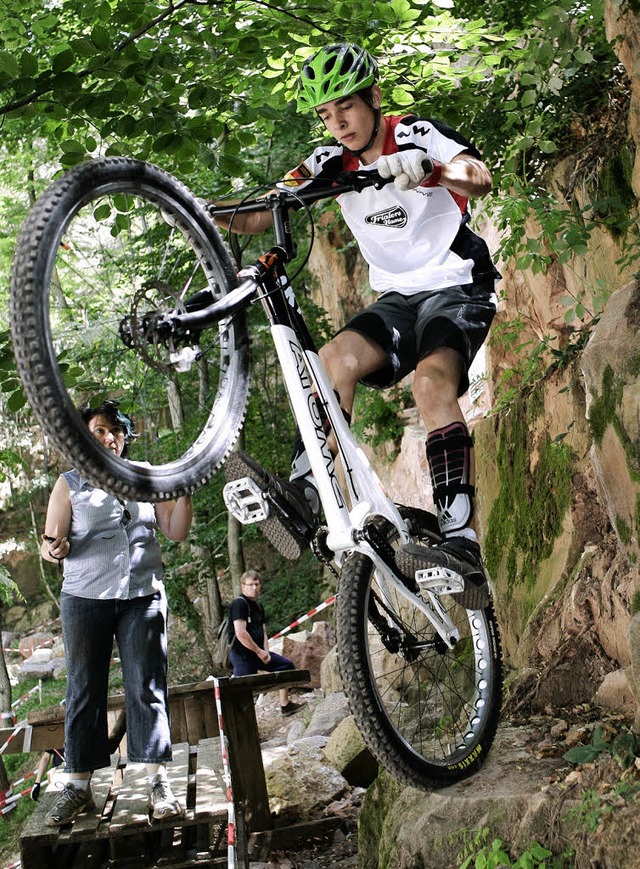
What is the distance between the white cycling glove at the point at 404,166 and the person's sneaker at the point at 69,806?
9.68 feet

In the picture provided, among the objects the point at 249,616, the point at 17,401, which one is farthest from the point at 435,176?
the point at 249,616

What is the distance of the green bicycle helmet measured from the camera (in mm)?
3141

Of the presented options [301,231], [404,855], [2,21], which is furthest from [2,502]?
[404,855]

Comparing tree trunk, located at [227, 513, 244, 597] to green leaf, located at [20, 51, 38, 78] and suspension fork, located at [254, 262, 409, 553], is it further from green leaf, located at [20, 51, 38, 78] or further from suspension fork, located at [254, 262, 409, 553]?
suspension fork, located at [254, 262, 409, 553]

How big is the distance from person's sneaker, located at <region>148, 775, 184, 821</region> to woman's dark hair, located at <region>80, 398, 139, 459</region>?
147 cm

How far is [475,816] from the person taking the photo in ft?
10.9

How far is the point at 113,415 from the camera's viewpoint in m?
3.96

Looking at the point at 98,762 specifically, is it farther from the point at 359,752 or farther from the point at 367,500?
the point at 359,752

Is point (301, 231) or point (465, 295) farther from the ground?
point (301, 231)

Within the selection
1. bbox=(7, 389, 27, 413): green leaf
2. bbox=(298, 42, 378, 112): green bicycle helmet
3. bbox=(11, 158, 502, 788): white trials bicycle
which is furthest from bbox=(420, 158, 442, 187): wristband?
bbox=(7, 389, 27, 413): green leaf

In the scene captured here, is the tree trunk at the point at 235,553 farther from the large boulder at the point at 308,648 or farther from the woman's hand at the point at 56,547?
the woman's hand at the point at 56,547

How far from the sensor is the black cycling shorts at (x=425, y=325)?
10.9 ft

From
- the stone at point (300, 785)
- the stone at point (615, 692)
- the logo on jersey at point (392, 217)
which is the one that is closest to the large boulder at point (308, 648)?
the stone at point (300, 785)

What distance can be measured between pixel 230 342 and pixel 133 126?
5.90ft
